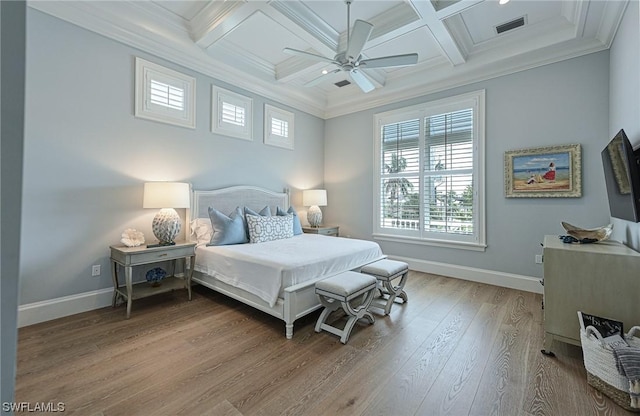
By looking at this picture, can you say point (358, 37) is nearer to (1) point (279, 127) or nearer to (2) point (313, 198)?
→ (1) point (279, 127)

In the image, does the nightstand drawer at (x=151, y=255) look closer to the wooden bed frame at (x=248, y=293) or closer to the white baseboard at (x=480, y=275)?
the wooden bed frame at (x=248, y=293)

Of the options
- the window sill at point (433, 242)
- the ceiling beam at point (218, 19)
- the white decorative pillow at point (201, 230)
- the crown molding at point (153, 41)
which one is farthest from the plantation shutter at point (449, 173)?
the white decorative pillow at point (201, 230)

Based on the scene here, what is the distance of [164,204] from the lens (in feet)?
10.3

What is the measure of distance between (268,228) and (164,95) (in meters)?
2.15

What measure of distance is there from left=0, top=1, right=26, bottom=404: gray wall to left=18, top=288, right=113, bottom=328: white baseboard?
2.99 metres

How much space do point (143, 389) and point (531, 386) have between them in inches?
99.0

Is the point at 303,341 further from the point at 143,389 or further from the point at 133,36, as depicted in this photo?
the point at 133,36

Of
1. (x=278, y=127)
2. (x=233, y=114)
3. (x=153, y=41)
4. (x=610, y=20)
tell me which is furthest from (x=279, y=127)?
(x=610, y=20)

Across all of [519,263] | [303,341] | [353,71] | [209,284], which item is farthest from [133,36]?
[519,263]

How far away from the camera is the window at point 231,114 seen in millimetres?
4105

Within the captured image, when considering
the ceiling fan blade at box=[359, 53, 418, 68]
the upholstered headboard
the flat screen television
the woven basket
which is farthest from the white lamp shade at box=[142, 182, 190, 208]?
the flat screen television

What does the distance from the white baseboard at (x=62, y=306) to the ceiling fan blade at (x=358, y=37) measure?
3660 mm

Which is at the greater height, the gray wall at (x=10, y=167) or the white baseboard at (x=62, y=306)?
the gray wall at (x=10, y=167)

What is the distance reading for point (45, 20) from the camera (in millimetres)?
2719
